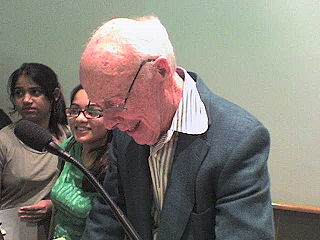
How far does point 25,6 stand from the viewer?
7.88 feet

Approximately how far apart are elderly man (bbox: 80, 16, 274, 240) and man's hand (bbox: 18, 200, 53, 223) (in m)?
0.70

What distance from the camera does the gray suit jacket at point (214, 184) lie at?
0.91 meters

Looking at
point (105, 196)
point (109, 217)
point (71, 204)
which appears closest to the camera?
point (105, 196)

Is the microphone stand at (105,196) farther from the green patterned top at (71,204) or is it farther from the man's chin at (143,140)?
the green patterned top at (71,204)

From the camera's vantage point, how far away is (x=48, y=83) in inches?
87.0

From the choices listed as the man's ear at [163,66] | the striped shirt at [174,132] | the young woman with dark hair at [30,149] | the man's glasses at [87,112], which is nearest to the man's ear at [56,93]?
the young woman with dark hair at [30,149]

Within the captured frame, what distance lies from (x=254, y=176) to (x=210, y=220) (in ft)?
0.44

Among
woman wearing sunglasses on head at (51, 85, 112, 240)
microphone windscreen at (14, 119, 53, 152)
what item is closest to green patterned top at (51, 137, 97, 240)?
woman wearing sunglasses on head at (51, 85, 112, 240)

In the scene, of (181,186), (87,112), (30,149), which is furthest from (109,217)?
(30,149)

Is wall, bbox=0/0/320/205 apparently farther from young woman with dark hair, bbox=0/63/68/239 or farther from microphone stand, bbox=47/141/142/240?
microphone stand, bbox=47/141/142/240

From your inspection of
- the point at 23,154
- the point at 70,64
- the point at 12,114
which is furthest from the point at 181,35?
the point at 12,114

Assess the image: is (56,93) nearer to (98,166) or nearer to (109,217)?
(98,166)

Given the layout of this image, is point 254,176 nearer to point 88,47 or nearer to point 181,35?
point 88,47

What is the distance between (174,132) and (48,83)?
1.33 meters
